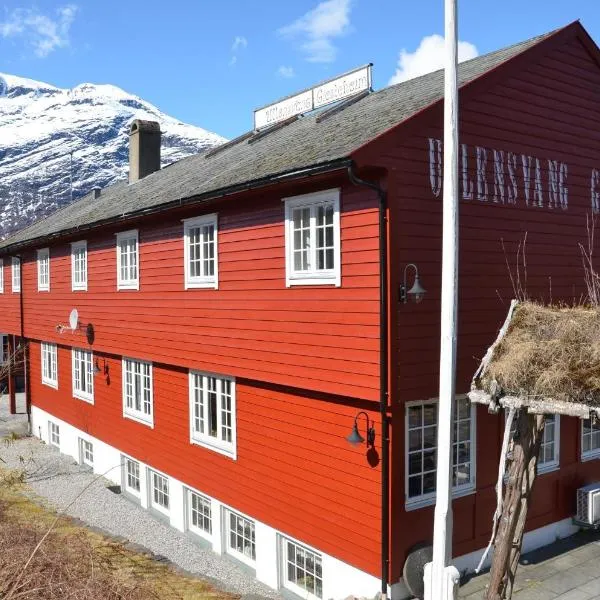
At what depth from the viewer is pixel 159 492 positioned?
1606 centimetres

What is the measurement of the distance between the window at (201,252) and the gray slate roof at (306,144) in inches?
26.2

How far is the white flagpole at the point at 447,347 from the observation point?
703 cm

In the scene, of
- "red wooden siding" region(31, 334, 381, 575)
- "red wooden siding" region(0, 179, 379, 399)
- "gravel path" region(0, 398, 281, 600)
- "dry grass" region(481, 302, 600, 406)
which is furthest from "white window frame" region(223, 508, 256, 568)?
"dry grass" region(481, 302, 600, 406)

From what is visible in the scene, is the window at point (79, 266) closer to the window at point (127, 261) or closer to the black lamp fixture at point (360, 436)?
the window at point (127, 261)

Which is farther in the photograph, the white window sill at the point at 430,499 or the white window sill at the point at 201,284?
the white window sill at the point at 201,284

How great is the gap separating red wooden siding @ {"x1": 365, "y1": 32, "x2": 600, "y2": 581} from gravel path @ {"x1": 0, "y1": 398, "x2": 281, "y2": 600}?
4313 millimetres

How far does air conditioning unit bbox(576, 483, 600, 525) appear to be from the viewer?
11.7 metres

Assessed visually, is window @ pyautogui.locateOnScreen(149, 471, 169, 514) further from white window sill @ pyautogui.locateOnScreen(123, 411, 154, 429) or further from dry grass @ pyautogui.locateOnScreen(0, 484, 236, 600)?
dry grass @ pyautogui.locateOnScreen(0, 484, 236, 600)

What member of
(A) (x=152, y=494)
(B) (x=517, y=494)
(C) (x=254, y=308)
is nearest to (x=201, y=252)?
(C) (x=254, y=308)

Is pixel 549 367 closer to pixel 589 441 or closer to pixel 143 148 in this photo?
pixel 589 441

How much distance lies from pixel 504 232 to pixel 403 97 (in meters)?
3.64

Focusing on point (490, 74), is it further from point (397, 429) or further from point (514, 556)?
point (514, 556)

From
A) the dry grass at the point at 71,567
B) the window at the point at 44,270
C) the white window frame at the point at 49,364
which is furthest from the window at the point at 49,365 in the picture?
the dry grass at the point at 71,567

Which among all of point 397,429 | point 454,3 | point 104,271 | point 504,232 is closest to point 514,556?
point 397,429
